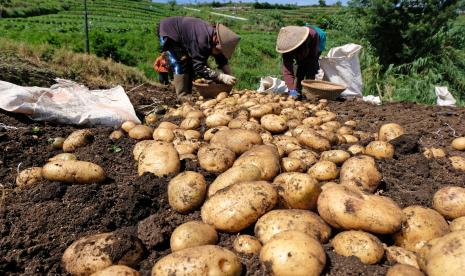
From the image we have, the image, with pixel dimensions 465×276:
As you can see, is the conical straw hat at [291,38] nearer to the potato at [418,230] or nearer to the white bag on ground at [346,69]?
the white bag on ground at [346,69]

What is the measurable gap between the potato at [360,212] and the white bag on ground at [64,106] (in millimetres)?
2715

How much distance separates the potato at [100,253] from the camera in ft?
5.79

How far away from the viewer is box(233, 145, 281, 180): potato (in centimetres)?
243

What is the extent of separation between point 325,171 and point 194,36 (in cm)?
351

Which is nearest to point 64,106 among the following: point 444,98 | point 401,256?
point 401,256

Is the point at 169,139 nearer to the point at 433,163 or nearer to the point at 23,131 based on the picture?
the point at 23,131

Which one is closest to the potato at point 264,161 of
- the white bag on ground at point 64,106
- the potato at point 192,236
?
the potato at point 192,236

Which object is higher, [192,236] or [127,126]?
[192,236]

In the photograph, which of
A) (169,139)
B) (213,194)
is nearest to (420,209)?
(213,194)

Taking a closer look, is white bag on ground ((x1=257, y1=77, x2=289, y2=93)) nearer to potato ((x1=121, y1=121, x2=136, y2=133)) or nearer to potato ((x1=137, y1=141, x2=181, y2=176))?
potato ((x1=121, y1=121, x2=136, y2=133))

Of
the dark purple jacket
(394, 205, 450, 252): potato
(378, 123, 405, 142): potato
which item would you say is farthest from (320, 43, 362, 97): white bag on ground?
(394, 205, 450, 252): potato

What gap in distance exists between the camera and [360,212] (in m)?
1.88

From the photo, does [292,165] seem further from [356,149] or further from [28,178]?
[28,178]

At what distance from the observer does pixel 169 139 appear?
3.33m
